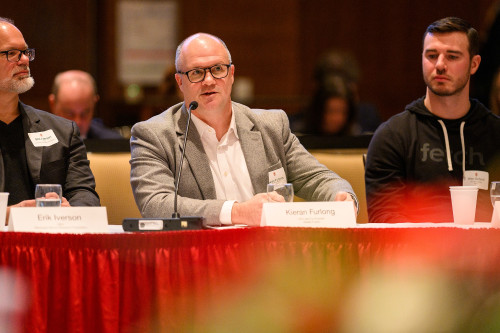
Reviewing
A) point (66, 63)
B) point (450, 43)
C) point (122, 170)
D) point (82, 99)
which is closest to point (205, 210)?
point (122, 170)

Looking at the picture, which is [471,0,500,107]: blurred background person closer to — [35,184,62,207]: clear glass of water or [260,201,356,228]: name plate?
[260,201,356,228]: name plate

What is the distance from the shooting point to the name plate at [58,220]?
7.72ft

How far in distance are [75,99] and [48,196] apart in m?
2.71

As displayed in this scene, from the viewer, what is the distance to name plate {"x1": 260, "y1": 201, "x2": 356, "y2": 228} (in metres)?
2.38

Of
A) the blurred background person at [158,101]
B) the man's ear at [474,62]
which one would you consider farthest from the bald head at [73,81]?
the man's ear at [474,62]

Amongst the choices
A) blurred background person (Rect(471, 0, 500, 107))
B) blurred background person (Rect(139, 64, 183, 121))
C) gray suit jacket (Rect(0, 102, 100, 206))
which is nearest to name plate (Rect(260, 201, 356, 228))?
gray suit jacket (Rect(0, 102, 100, 206))

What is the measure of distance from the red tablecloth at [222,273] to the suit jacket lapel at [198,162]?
2.75 feet

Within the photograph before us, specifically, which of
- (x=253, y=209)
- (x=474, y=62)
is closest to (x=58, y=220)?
(x=253, y=209)

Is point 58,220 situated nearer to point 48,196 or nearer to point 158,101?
point 48,196

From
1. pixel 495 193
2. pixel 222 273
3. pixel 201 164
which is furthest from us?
pixel 201 164

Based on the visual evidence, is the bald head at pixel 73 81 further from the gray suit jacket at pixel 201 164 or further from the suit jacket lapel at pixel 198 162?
the suit jacket lapel at pixel 198 162

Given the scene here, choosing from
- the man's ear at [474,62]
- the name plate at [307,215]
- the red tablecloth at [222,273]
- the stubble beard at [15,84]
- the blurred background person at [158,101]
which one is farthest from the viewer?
the blurred background person at [158,101]

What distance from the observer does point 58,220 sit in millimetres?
2365

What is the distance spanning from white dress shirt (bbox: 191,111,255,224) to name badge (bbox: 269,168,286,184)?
0.33 feet
